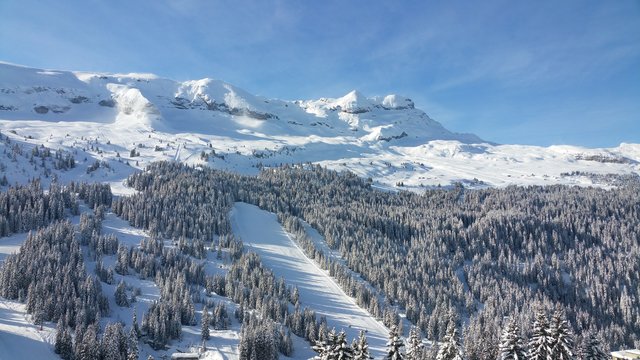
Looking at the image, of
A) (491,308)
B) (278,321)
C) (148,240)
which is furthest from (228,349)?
(491,308)

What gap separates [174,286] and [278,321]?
3446 cm

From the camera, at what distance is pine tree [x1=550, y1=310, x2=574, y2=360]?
216 ft

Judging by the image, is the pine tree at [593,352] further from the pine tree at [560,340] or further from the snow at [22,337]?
the snow at [22,337]

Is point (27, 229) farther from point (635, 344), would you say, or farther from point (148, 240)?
point (635, 344)

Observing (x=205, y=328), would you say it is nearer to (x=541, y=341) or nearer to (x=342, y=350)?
(x=342, y=350)

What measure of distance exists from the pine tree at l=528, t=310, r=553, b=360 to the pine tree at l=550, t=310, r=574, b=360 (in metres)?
0.62

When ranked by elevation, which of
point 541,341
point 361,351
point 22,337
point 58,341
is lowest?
point 22,337

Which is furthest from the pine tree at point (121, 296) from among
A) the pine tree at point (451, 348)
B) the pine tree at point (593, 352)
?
the pine tree at point (593, 352)

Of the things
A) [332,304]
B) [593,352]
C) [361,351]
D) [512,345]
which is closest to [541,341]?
[512,345]

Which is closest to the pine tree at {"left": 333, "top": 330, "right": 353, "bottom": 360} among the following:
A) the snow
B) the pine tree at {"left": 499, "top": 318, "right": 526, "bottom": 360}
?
the pine tree at {"left": 499, "top": 318, "right": 526, "bottom": 360}

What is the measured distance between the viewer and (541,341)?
67.3 metres

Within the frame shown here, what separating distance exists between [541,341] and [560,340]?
7.95 feet

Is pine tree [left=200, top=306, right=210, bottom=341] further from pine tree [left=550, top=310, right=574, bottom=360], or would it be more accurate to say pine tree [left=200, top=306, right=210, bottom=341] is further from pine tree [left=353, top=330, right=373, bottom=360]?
pine tree [left=550, top=310, right=574, bottom=360]

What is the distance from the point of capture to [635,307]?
19675 centimetres
